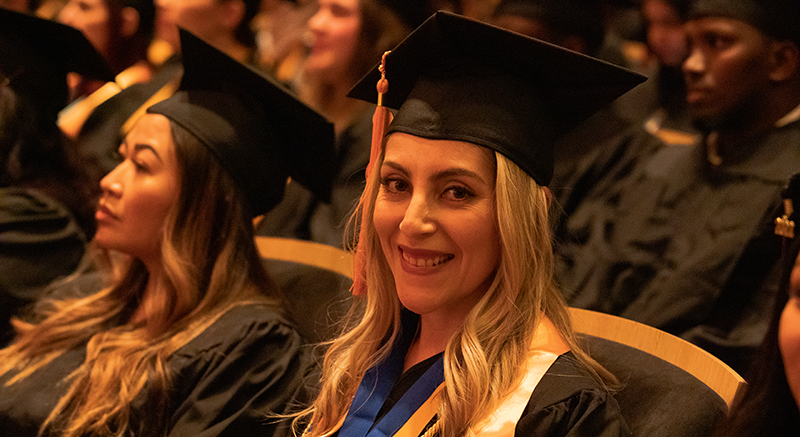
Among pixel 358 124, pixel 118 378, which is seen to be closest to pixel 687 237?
pixel 358 124

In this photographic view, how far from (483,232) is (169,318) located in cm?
113

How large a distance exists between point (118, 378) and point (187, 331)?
22cm

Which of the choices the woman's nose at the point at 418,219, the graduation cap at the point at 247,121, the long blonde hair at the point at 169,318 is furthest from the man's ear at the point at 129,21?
the woman's nose at the point at 418,219

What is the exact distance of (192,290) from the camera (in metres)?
2.15

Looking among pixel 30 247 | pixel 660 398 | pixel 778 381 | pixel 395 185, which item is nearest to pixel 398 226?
pixel 395 185

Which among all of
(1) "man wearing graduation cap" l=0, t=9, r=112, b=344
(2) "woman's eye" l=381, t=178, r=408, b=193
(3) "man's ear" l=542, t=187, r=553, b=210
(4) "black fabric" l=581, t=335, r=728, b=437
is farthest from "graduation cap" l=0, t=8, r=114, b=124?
(4) "black fabric" l=581, t=335, r=728, b=437

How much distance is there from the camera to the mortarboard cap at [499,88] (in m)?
1.44

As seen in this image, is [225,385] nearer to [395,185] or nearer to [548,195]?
[395,185]

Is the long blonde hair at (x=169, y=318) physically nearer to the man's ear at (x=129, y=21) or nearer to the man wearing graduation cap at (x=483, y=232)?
the man wearing graduation cap at (x=483, y=232)

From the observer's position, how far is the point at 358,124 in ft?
12.3

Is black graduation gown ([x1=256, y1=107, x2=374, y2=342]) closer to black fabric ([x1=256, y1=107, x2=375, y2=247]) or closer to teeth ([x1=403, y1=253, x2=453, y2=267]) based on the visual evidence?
black fabric ([x1=256, y1=107, x2=375, y2=247])

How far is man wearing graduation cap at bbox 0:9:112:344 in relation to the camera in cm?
275

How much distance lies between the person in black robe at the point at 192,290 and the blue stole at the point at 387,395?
388mm

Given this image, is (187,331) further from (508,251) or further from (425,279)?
(508,251)
